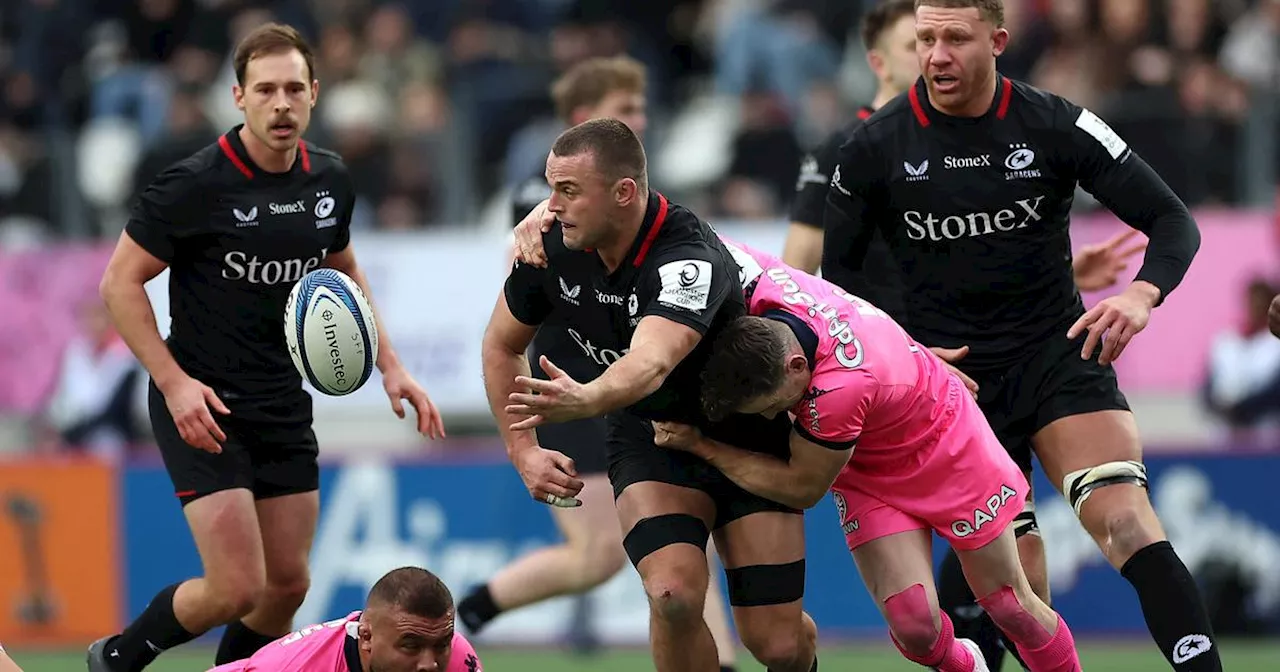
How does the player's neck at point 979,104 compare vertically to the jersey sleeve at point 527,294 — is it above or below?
above

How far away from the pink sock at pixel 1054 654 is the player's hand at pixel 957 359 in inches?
33.2

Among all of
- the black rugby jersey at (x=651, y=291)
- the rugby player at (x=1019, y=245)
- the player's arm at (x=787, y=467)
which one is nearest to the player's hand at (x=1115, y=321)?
the rugby player at (x=1019, y=245)

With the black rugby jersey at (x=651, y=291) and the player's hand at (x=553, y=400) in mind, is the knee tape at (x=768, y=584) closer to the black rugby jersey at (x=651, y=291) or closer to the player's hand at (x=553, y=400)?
the black rugby jersey at (x=651, y=291)

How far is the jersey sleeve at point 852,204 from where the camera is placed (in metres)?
6.95

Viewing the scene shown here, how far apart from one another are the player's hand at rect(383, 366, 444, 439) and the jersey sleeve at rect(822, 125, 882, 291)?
161cm

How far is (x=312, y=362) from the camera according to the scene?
703cm

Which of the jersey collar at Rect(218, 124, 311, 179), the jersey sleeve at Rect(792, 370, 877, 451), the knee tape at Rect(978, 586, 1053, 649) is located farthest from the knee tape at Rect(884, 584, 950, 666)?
the jersey collar at Rect(218, 124, 311, 179)

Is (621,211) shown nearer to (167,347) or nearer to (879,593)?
(879,593)

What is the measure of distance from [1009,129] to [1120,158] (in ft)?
1.27

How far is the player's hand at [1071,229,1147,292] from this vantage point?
759 centimetres

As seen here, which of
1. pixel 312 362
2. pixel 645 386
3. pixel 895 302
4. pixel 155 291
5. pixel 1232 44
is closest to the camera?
pixel 645 386

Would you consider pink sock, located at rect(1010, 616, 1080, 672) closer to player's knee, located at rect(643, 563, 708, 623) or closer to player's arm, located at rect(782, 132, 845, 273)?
player's knee, located at rect(643, 563, 708, 623)

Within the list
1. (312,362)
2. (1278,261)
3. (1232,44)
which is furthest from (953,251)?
(1232,44)

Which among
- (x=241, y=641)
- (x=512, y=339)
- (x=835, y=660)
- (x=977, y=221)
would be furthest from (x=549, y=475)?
(x=835, y=660)
